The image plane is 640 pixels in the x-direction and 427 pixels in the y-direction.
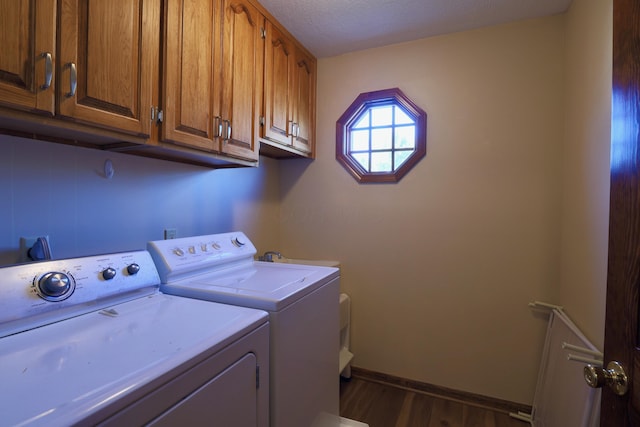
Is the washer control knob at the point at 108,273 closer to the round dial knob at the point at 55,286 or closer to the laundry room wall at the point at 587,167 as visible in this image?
the round dial knob at the point at 55,286

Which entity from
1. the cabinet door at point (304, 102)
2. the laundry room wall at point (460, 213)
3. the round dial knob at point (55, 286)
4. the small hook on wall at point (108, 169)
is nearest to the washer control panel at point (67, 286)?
the round dial knob at point (55, 286)

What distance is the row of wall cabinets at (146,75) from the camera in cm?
82

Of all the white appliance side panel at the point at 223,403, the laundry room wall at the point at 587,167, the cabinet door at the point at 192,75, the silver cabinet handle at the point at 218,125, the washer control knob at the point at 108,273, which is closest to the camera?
the white appliance side panel at the point at 223,403

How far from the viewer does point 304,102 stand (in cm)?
229

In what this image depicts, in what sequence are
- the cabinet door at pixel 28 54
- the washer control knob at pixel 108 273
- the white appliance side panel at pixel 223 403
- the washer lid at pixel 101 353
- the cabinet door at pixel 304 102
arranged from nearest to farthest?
the washer lid at pixel 101 353 < the white appliance side panel at pixel 223 403 < the cabinet door at pixel 28 54 < the washer control knob at pixel 108 273 < the cabinet door at pixel 304 102

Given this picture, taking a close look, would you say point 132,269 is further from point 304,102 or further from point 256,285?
point 304,102

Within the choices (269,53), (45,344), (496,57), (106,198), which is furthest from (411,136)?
(45,344)

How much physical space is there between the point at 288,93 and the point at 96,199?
4.32ft

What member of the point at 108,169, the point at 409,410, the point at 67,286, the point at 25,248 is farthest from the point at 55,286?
the point at 409,410

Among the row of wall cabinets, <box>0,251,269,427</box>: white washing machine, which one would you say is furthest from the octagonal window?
<box>0,251,269,427</box>: white washing machine

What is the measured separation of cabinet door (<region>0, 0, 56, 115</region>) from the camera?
769 mm

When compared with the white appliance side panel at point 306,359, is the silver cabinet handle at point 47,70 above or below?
above

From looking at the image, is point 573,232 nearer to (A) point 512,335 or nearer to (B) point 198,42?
(A) point 512,335

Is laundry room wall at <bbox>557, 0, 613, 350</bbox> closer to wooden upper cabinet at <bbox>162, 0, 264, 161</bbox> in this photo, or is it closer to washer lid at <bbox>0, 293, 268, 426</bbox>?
washer lid at <bbox>0, 293, 268, 426</bbox>
